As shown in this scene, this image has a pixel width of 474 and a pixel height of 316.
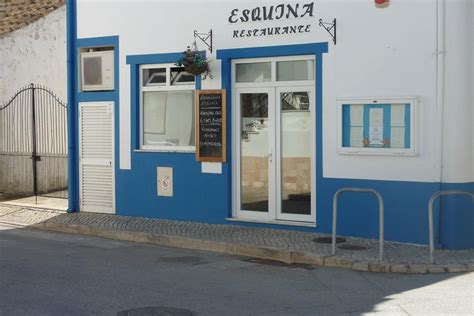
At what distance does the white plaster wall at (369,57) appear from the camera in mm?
9516

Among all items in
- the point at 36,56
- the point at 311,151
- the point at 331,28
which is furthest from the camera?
the point at 36,56

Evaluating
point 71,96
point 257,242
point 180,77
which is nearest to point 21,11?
point 71,96

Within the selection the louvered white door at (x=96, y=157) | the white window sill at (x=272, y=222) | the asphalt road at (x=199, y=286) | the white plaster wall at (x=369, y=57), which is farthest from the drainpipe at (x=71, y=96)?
the white window sill at (x=272, y=222)

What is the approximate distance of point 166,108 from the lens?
12227mm

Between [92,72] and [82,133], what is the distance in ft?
4.10

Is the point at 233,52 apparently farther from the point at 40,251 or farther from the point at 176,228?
the point at 40,251

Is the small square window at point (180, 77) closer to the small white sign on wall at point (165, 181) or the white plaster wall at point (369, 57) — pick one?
the white plaster wall at point (369, 57)

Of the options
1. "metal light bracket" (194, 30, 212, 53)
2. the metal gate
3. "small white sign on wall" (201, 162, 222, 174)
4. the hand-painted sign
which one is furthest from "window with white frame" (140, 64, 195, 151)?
the metal gate

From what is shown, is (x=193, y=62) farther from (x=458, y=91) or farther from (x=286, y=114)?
(x=458, y=91)

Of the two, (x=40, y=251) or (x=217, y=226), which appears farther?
(x=217, y=226)

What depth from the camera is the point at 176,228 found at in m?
11.2

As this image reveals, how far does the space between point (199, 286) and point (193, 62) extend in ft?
15.3

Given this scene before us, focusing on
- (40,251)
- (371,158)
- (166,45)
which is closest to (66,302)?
(40,251)

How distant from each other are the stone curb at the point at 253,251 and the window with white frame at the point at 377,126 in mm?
1956
